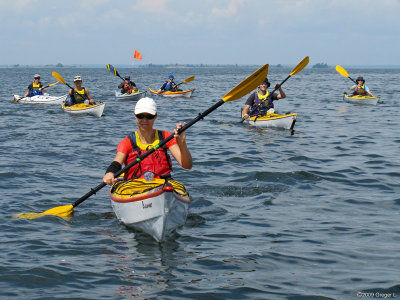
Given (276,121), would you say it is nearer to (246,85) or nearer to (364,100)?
(246,85)

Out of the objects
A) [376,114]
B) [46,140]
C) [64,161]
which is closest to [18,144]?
[46,140]

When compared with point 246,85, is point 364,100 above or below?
below

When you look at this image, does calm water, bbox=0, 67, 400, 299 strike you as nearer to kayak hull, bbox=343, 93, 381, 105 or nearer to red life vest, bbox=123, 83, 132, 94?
kayak hull, bbox=343, 93, 381, 105

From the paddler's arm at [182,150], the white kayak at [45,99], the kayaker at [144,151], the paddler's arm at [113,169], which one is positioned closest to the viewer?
the paddler's arm at [182,150]

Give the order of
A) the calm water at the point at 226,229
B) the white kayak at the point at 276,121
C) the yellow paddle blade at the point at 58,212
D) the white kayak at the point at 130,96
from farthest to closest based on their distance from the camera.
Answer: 1. the white kayak at the point at 130,96
2. the white kayak at the point at 276,121
3. the yellow paddle blade at the point at 58,212
4. the calm water at the point at 226,229

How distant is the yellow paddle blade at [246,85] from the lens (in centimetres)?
706

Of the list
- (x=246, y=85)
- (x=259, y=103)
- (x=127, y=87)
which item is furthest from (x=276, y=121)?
(x=127, y=87)

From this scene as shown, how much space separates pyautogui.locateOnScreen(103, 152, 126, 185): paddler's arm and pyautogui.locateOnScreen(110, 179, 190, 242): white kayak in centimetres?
27

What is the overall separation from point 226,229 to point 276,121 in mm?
9934

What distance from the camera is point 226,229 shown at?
289 inches

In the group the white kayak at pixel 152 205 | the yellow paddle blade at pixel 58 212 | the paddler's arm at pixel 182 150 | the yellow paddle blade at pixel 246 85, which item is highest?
the yellow paddle blade at pixel 246 85

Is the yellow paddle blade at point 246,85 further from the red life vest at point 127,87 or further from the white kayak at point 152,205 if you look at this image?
the red life vest at point 127,87

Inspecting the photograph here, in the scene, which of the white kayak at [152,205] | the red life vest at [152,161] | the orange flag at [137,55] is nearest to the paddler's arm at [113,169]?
the red life vest at [152,161]

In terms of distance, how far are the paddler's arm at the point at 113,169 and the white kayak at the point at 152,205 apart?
0.27 metres
